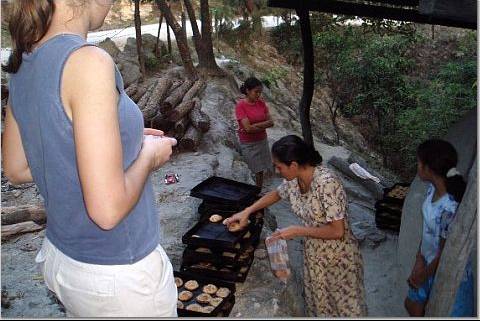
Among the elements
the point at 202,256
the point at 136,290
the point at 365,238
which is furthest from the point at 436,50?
the point at 136,290

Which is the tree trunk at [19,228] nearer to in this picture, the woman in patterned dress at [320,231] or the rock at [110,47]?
the woman in patterned dress at [320,231]

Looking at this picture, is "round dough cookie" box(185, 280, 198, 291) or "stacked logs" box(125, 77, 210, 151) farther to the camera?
"stacked logs" box(125, 77, 210, 151)

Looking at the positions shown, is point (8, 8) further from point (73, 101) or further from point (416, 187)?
point (416, 187)

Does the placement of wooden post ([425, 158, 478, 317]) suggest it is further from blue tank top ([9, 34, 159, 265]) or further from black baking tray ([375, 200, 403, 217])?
black baking tray ([375, 200, 403, 217])

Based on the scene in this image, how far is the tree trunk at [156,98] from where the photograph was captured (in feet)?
27.1

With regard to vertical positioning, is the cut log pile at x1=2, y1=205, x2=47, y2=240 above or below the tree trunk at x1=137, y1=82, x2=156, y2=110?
below

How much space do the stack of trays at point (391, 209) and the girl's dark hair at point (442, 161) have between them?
10.8 feet

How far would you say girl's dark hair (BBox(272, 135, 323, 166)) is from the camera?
11.2ft

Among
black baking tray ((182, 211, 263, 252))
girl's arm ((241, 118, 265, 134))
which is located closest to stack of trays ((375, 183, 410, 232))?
girl's arm ((241, 118, 265, 134))

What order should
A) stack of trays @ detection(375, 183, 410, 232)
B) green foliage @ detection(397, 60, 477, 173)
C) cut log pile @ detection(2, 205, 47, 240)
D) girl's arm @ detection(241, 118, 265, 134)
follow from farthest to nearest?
green foliage @ detection(397, 60, 477, 173), girl's arm @ detection(241, 118, 265, 134), stack of trays @ detection(375, 183, 410, 232), cut log pile @ detection(2, 205, 47, 240)

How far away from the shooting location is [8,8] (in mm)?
1422

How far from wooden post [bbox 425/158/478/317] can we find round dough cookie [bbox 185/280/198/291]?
6.31ft

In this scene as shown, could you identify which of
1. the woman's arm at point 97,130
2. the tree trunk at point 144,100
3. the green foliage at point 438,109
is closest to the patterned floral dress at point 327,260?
the woman's arm at point 97,130

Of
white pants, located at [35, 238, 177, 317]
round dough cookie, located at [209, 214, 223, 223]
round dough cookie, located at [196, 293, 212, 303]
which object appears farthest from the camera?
round dough cookie, located at [209, 214, 223, 223]
